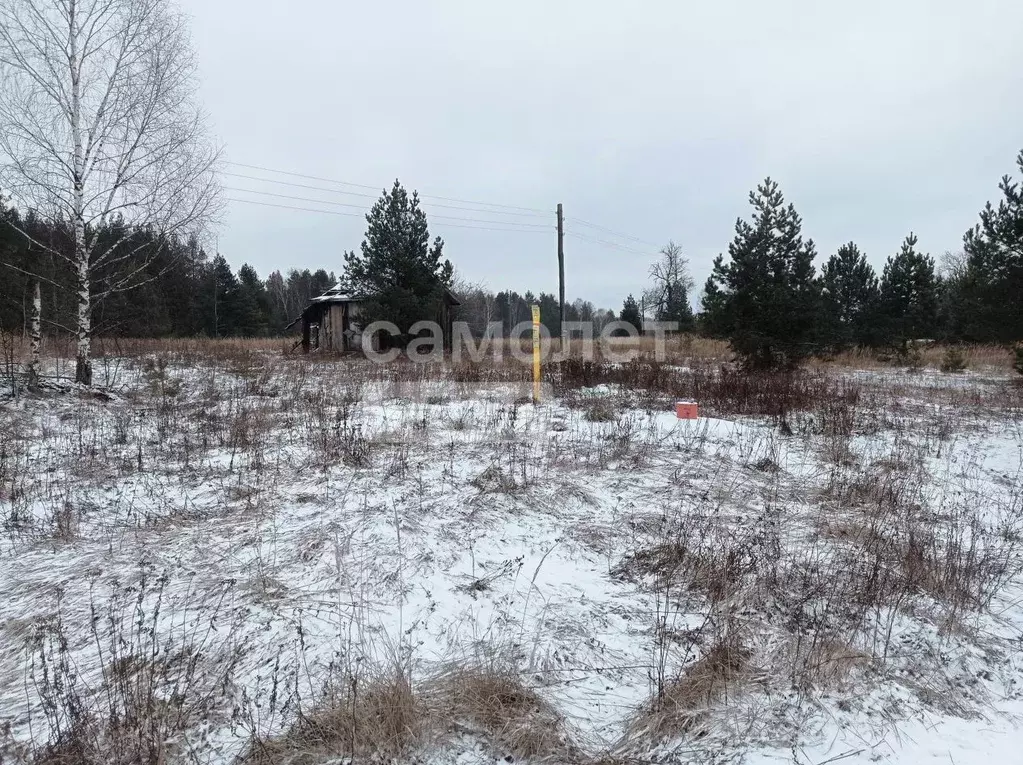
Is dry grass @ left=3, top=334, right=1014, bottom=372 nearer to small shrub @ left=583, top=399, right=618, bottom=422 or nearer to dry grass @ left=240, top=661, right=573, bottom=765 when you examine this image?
small shrub @ left=583, top=399, right=618, bottom=422

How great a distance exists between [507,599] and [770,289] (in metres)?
12.0

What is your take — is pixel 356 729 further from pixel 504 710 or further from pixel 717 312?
pixel 717 312

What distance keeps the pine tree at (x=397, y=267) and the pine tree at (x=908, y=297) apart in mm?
18833

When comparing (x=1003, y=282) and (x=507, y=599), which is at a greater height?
(x=1003, y=282)

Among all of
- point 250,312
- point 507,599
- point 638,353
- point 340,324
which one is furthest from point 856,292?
point 250,312

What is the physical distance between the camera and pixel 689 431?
695 cm

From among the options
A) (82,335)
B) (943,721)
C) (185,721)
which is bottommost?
(943,721)

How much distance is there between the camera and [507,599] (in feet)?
10.0

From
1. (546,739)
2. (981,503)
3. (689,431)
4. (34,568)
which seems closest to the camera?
(546,739)

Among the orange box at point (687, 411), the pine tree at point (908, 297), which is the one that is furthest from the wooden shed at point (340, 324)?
the pine tree at point (908, 297)

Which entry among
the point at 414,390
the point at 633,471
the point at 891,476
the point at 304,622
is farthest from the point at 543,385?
the point at 304,622

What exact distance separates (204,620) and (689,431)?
5939 millimetres

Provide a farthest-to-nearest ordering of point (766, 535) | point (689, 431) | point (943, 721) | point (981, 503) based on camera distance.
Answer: point (689, 431) → point (981, 503) → point (766, 535) → point (943, 721)

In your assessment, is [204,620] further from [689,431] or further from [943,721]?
[689,431]
